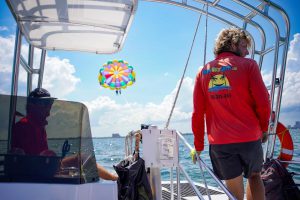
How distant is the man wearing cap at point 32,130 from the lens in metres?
1.16

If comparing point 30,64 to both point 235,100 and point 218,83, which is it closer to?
point 218,83

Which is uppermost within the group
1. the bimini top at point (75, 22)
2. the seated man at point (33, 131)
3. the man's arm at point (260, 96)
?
the bimini top at point (75, 22)

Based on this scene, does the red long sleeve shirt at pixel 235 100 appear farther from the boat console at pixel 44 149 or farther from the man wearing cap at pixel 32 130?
the man wearing cap at pixel 32 130

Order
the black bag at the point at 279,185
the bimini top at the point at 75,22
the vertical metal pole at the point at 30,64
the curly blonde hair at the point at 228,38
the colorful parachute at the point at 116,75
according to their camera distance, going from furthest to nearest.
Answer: the colorful parachute at the point at 116,75, the vertical metal pole at the point at 30,64, the black bag at the point at 279,185, the bimini top at the point at 75,22, the curly blonde hair at the point at 228,38

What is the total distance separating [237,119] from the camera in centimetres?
189

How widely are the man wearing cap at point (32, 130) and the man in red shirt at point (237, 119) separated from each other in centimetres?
122

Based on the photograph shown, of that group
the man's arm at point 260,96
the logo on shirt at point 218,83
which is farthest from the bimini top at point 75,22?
the man's arm at point 260,96

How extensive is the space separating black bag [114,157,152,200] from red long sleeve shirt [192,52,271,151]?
664 mm

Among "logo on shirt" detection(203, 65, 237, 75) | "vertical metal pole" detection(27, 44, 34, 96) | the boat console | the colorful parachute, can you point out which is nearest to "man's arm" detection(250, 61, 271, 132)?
"logo on shirt" detection(203, 65, 237, 75)

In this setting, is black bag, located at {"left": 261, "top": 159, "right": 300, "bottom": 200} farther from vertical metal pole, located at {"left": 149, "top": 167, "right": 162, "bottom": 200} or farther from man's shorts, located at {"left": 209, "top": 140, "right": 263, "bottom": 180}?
vertical metal pole, located at {"left": 149, "top": 167, "right": 162, "bottom": 200}

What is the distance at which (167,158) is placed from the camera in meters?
2.37

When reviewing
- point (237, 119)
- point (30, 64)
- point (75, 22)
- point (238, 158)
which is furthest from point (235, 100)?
point (30, 64)

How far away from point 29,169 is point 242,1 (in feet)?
9.43

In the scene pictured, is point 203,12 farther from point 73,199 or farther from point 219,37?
point 73,199
